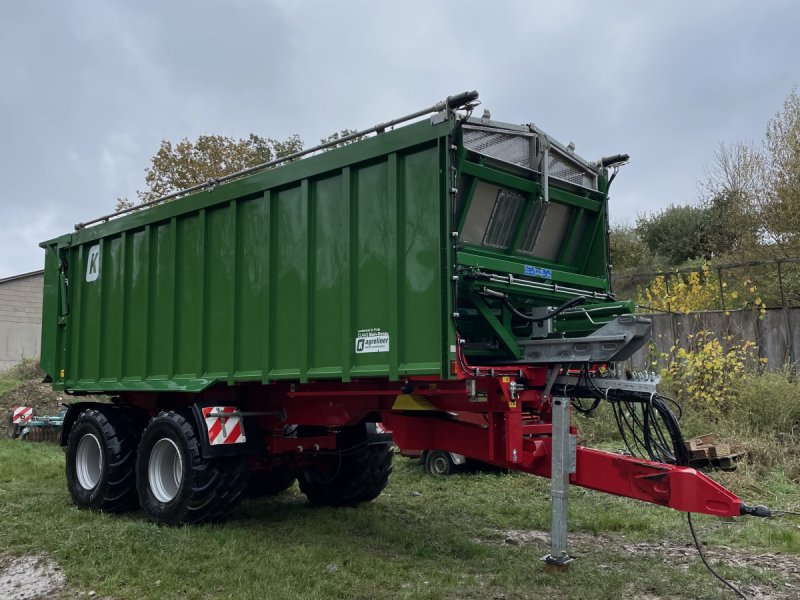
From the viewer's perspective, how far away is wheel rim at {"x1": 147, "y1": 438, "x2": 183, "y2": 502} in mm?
6938

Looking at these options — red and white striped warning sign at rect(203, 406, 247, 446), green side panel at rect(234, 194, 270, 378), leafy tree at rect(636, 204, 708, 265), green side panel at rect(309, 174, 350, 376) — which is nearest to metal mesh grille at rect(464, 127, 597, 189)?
green side panel at rect(309, 174, 350, 376)

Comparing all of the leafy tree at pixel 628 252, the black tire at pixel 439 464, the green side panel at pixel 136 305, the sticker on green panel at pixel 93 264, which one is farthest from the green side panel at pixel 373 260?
the leafy tree at pixel 628 252

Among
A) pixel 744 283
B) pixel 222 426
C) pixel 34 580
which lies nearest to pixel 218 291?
pixel 222 426

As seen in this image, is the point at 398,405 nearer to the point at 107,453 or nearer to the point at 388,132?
the point at 388,132

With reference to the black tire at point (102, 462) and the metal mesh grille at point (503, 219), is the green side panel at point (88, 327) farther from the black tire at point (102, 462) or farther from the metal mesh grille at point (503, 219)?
the metal mesh grille at point (503, 219)

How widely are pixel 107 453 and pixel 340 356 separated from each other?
349 cm

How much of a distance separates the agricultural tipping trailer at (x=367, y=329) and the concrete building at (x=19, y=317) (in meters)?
23.7

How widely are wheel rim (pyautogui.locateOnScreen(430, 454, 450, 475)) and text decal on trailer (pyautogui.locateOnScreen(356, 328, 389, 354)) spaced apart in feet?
15.0

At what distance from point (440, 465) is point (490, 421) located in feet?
15.6

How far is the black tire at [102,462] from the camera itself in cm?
754

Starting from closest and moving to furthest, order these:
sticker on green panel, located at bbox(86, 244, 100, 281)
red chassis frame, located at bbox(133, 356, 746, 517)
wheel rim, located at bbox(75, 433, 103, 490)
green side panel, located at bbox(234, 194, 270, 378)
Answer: red chassis frame, located at bbox(133, 356, 746, 517) < green side panel, located at bbox(234, 194, 270, 378) < wheel rim, located at bbox(75, 433, 103, 490) < sticker on green panel, located at bbox(86, 244, 100, 281)

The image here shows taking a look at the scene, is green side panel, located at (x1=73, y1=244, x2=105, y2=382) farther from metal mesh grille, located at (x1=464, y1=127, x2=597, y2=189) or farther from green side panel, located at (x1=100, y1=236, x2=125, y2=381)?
metal mesh grille, located at (x1=464, y1=127, x2=597, y2=189)

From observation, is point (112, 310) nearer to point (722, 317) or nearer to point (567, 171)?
point (567, 171)

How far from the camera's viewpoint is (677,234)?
85.5 ft
